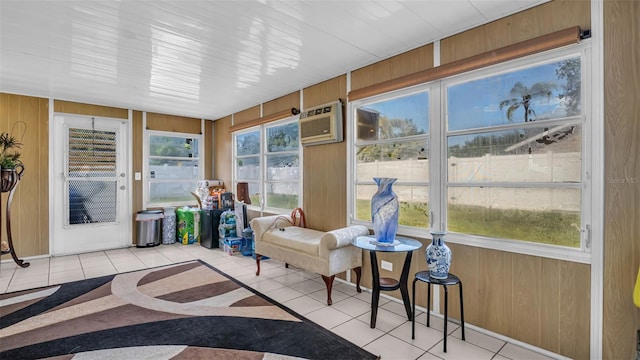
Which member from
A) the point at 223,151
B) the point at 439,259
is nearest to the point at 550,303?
the point at 439,259

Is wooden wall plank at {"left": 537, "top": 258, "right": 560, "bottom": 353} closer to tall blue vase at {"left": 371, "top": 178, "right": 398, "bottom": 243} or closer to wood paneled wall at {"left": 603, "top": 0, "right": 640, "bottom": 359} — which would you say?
wood paneled wall at {"left": 603, "top": 0, "right": 640, "bottom": 359}

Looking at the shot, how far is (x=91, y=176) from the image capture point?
16.6 ft

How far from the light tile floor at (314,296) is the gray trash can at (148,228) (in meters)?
0.16

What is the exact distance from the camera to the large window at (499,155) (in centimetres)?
212

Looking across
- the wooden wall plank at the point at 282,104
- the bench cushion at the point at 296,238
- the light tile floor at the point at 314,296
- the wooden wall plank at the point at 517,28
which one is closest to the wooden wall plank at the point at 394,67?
the wooden wall plank at the point at 517,28

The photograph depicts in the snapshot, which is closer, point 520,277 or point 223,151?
point 520,277

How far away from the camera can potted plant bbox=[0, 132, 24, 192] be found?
3.89 m

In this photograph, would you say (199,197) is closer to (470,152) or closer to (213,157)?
(213,157)

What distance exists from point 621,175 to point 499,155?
0.73m

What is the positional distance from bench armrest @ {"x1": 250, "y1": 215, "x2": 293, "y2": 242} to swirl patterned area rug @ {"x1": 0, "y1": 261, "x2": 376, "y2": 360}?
67 cm

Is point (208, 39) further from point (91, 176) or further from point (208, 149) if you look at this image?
point (208, 149)

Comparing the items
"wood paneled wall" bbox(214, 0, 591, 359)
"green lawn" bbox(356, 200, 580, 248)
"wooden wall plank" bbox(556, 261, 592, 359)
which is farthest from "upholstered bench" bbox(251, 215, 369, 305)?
"wooden wall plank" bbox(556, 261, 592, 359)

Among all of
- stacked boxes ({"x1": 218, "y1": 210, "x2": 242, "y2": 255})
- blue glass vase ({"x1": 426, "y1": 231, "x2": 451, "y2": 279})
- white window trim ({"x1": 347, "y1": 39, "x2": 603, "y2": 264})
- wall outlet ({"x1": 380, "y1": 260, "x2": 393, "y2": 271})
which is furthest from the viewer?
stacked boxes ({"x1": 218, "y1": 210, "x2": 242, "y2": 255})

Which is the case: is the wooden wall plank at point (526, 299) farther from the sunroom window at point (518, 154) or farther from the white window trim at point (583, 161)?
the sunroom window at point (518, 154)
